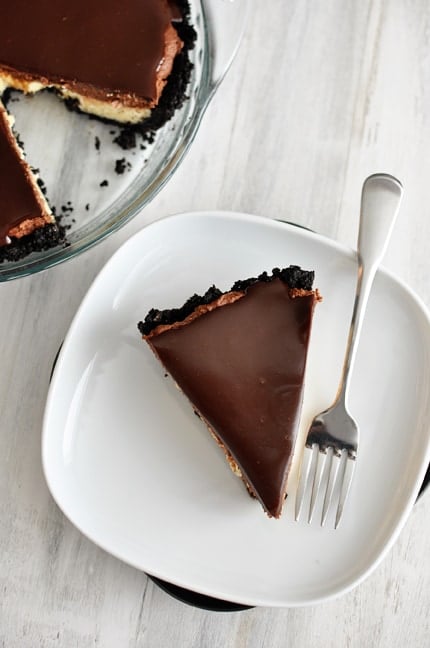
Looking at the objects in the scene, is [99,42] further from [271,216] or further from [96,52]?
[271,216]

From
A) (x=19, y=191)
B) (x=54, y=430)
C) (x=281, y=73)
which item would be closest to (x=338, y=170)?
(x=281, y=73)

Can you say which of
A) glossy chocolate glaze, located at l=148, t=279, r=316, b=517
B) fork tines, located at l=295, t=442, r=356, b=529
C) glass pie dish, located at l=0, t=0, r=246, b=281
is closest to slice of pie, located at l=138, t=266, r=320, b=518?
glossy chocolate glaze, located at l=148, t=279, r=316, b=517

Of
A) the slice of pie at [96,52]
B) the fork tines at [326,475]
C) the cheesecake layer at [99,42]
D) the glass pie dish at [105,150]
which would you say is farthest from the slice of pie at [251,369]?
the cheesecake layer at [99,42]

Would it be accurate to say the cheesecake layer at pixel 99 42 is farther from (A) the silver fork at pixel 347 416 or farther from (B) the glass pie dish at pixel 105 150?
(A) the silver fork at pixel 347 416

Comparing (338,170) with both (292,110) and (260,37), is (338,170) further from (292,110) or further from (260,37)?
(260,37)

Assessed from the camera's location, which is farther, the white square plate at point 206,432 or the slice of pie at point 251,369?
the white square plate at point 206,432

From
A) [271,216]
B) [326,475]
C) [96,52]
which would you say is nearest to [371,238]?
[271,216]
